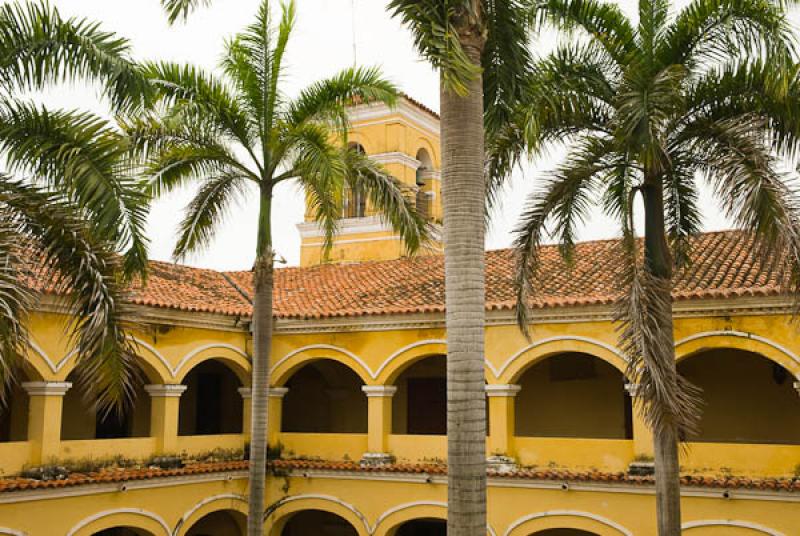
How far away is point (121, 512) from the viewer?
1433 cm

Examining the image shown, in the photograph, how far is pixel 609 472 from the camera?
1434cm

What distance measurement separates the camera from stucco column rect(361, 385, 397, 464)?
640 inches

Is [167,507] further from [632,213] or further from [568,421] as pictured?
[632,213]

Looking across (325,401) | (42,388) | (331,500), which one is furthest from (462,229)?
(325,401)

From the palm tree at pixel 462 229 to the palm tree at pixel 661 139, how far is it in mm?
1045

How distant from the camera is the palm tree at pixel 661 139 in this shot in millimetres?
8875

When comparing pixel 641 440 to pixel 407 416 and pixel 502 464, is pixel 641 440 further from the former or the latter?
pixel 407 416

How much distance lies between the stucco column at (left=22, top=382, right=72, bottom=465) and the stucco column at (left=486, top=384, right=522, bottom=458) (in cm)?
703

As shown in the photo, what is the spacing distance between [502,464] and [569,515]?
1.41 metres

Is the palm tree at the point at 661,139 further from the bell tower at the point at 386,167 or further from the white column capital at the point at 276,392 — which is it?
the bell tower at the point at 386,167

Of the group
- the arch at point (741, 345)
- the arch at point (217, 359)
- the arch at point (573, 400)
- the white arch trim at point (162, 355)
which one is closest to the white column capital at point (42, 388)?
the white arch trim at point (162, 355)

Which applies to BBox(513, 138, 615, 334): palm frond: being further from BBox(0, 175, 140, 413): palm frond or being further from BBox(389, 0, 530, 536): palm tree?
BBox(0, 175, 140, 413): palm frond

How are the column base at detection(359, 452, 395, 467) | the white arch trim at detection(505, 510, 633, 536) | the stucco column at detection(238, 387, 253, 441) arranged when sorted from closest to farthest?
the white arch trim at detection(505, 510, 633, 536), the column base at detection(359, 452, 395, 467), the stucco column at detection(238, 387, 253, 441)

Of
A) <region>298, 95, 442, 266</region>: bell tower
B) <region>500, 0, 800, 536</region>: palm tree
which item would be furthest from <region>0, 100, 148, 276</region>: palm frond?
<region>298, 95, 442, 266</region>: bell tower
